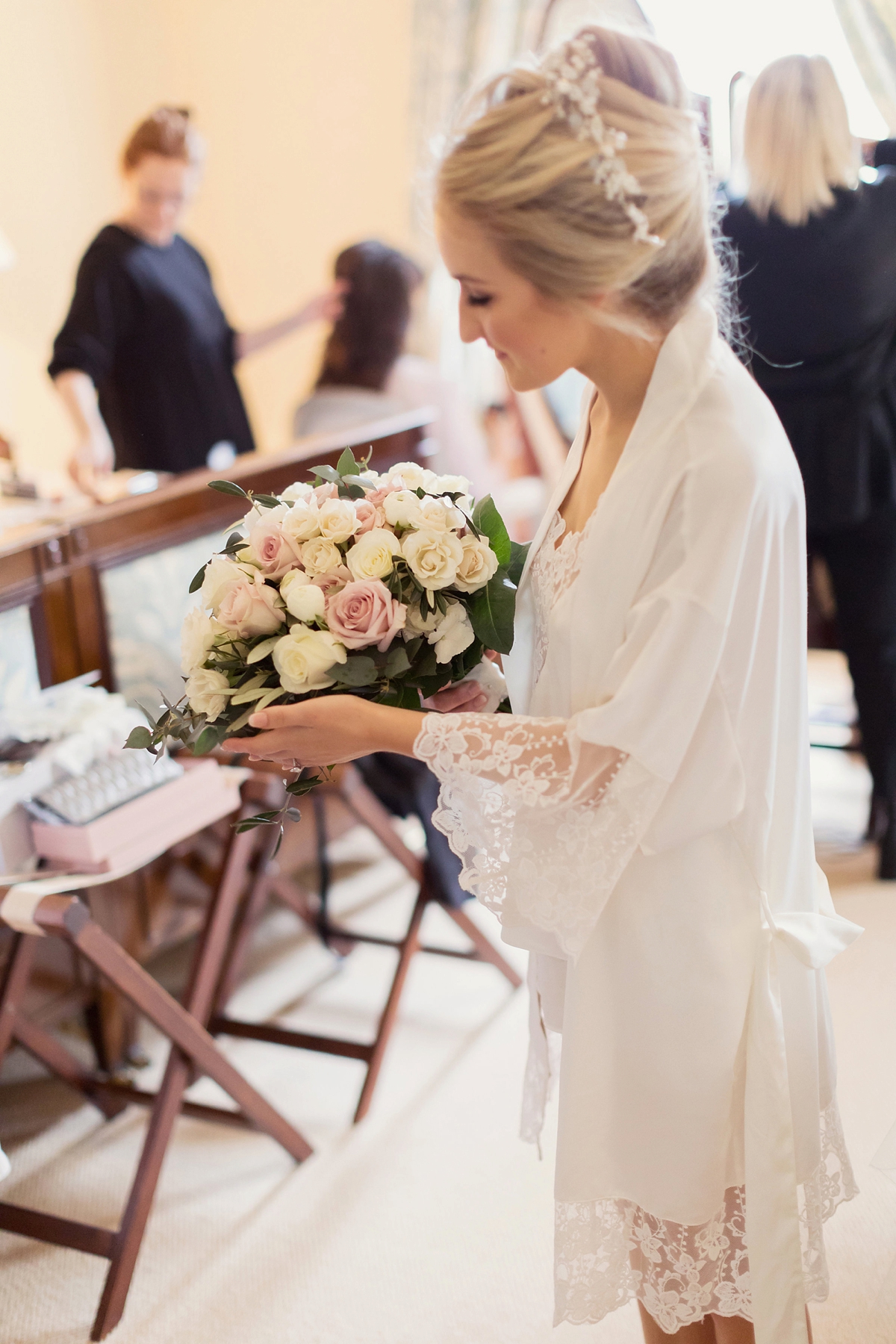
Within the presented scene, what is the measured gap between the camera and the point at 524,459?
4.89m

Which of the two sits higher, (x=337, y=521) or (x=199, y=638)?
(x=337, y=521)

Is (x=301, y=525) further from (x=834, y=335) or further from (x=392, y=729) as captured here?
(x=834, y=335)

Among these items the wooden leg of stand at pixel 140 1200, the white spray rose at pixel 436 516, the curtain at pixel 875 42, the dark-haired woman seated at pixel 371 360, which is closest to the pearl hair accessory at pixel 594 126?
the white spray rose at pixel 436 516

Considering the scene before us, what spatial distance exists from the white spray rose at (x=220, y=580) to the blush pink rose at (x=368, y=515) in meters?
0.14

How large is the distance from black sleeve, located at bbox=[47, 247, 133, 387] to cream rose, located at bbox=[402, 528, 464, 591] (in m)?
2.27

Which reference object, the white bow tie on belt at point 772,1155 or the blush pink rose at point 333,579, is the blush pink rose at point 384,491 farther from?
the white bow tie on belt at point 772,1155

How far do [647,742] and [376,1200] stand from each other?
1367 mm

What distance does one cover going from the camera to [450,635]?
130 cm

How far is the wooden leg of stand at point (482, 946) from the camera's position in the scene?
103 inches

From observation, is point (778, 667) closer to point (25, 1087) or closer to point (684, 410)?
point (684, 410)

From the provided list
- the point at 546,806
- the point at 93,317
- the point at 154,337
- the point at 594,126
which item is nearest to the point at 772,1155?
the point at 546,806

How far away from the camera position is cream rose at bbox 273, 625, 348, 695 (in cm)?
123

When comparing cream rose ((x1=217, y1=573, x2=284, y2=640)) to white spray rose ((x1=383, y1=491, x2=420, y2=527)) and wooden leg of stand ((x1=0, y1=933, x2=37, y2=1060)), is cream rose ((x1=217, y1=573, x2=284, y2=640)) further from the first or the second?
wooden leg of stand ((x1=0, y1=933, x2=37, y2=1060))

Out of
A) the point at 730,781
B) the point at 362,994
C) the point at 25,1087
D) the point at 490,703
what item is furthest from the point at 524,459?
the point at 730,781
